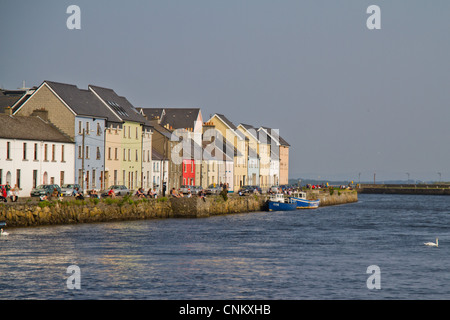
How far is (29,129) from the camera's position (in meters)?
78.5

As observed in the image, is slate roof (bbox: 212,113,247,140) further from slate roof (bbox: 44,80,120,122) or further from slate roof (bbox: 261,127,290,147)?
slate roof (bbox: 44,80,120,122)

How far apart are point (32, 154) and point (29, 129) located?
307 cm

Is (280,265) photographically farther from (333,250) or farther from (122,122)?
(122,122)

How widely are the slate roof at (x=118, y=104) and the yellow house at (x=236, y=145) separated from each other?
33313 millimetres

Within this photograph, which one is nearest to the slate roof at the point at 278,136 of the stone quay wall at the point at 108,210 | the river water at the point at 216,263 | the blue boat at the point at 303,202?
the blue boat at the point at 303,202

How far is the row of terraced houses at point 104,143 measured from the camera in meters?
77.1

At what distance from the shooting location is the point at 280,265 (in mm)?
39031

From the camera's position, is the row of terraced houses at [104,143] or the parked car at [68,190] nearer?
the parked car at [68,190]

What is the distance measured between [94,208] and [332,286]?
34.6 m

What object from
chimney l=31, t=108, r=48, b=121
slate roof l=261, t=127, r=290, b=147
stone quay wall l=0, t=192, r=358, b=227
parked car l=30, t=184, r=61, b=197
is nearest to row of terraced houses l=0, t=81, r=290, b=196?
chimney l=31, t=108, r=48, b=121

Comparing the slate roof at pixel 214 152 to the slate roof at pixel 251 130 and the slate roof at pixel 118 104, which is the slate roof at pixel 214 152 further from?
the slate roof at pixel 251 130

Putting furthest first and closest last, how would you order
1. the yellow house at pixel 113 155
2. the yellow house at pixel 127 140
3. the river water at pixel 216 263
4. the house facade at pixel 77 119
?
the yellow house at pixel 127 140
the yellow house at pixel 113 155
the house facade at pixel 77 119
the river water at pixel 216 263

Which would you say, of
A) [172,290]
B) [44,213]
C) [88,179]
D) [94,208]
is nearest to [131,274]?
[172,290]

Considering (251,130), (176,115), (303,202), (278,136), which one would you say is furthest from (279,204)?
(278,136)
